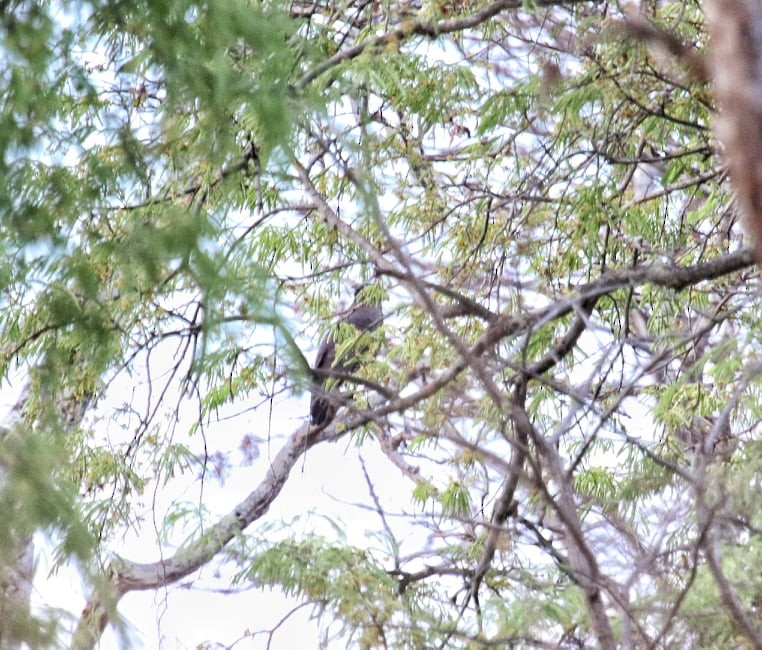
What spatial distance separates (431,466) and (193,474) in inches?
56.6

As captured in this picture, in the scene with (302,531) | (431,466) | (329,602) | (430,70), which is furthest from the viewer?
(431,466)

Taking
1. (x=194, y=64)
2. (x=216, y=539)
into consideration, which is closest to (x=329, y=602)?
(x=216, y=539)

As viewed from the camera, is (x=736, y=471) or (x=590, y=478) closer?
(x=736, y=471)

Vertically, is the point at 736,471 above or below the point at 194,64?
above

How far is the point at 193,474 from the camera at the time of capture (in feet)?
8.73

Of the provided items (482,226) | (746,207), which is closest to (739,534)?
(482,226)

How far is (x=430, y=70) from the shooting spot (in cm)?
213

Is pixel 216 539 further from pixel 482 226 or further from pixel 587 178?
pixel 587 178

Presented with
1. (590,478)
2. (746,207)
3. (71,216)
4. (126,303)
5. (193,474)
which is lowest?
(746,207)

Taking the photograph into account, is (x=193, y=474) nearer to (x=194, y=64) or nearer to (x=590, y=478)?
(x=590, y=478)

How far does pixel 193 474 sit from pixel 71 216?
174 cm

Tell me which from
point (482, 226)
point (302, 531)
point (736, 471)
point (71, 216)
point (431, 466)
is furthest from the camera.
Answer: point (431, 466)

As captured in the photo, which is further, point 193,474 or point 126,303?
point 193,474

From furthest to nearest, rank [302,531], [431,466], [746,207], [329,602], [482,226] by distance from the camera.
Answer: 1. [431,466]
2. [482,226]
3. [302,531]
4. [329,602]
5. [746,207]
